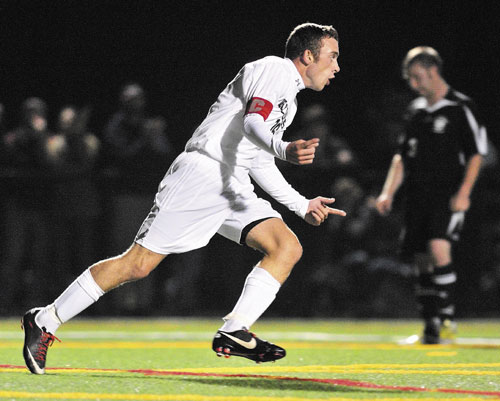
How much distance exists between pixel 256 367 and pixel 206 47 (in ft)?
29.4

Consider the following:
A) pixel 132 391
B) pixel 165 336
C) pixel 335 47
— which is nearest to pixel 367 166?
pixel 165 336

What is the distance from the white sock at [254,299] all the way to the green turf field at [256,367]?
28cm

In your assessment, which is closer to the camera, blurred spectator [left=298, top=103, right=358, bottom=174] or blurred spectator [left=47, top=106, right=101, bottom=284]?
blurred spectator [left=47, top=106, right=101, bottom=284]

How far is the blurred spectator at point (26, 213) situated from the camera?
34.7ft

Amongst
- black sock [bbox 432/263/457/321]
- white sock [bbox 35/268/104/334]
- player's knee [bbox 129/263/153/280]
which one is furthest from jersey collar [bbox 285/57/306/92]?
black sock [bbox 432/263/457/321]

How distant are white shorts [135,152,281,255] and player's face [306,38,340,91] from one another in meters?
0.64

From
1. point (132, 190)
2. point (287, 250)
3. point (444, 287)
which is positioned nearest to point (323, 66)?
point (287, 250)

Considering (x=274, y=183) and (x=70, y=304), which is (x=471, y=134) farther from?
(x=70, y=304)

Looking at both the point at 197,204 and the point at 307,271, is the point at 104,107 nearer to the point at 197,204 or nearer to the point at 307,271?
the point at 307,271

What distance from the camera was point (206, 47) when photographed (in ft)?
48.0

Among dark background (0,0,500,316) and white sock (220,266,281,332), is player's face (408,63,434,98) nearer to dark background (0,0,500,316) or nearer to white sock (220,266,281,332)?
white sock (220,266,281,332)

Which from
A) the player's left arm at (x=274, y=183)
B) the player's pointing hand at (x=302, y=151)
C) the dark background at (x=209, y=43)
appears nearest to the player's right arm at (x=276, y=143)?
the player's pointing hand at (x=302, y=151)

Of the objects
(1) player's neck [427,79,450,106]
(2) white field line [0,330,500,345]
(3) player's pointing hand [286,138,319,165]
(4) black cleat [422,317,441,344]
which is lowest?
(2) white field line [0,330,500,345]

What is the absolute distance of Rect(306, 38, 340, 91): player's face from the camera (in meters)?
5.80
